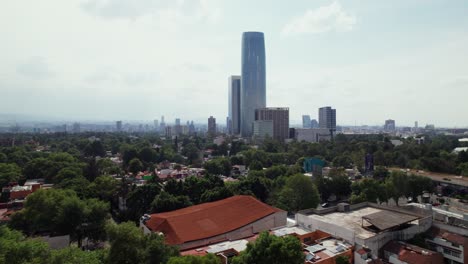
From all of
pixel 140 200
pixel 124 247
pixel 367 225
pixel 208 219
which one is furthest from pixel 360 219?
pixel 140 200

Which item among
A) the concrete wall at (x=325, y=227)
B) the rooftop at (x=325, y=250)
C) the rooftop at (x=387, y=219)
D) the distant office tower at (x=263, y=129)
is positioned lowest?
the rooftop at (x=325, y=250)

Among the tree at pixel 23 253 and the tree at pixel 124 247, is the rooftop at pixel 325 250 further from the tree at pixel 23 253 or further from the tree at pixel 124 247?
the tree at pixel 23 253

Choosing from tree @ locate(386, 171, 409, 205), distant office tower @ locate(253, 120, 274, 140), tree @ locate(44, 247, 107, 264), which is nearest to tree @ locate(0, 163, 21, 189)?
tree @ locate(44, 247, 107, 264)

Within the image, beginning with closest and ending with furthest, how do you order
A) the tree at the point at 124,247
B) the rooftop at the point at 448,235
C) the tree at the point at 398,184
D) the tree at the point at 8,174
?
the tree at the point at 124,247, the rooftop at the point at 448,235, the tree at the point at 398,184, the tree at the point at 8,174

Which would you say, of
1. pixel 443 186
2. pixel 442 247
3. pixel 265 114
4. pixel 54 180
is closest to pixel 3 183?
pixel 54 180

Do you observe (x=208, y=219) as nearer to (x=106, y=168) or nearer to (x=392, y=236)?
(x=392, y=236)

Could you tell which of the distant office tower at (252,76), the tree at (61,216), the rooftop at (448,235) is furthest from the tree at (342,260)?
the distant office tower at (252,76)
